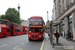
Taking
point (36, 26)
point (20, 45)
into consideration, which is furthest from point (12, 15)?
point (20, 45)

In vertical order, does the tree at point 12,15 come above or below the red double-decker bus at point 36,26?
above

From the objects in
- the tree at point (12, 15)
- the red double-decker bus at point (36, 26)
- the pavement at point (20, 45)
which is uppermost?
the tree at point (12, 15)

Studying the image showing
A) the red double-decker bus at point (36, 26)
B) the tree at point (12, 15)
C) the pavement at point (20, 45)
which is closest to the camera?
the pavement at point (20, 45)

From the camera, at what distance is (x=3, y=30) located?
19.4 metres

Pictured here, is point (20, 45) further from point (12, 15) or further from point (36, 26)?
point (12, 15)

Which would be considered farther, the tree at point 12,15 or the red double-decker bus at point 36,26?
the tree at point 12,15

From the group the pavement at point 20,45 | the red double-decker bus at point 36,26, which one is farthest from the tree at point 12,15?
the pavement at point 20,45

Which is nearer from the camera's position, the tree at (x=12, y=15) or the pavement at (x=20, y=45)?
the pavement at (x=20, y=45)

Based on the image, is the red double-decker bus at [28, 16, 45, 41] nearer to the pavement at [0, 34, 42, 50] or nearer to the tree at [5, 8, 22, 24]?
the pavement at [0, 34, 42, 50]

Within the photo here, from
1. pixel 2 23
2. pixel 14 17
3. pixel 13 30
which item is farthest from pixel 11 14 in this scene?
pixel 2 23

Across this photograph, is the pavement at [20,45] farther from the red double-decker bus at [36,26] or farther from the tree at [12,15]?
the tree at [12,15]

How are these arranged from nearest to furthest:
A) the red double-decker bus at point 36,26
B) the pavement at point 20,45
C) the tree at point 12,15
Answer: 1. the pavement at point 20,45
2. the red double-decker bus at point 36,26
3. the tree at point 12,15

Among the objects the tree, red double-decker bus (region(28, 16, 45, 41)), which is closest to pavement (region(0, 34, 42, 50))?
red double-decker bus (region(28, 16, 45, 41))

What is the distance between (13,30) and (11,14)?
1790 centimetres
